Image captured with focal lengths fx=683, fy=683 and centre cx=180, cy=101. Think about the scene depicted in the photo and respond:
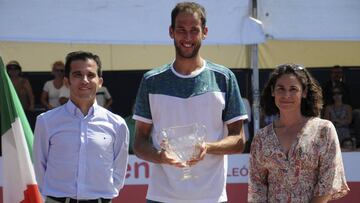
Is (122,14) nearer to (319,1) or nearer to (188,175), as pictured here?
(319,1)

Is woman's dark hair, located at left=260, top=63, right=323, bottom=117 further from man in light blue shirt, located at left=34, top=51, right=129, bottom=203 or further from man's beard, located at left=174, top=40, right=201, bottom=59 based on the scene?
man in light blue shirt, located at left=34, top=51, right=129, bottom=203

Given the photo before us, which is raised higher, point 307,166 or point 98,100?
point 98,100

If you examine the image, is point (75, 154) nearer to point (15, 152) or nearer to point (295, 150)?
point (295, 150)

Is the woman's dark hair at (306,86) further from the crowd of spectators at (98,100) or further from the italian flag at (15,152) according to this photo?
the crowd of spectators at (98,100)

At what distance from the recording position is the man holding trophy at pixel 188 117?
3.52 meters

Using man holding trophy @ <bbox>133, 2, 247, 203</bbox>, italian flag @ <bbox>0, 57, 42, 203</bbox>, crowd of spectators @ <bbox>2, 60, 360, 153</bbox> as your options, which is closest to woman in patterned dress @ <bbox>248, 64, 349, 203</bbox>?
man holding trophy @ <bbox>133, 2, 247, 203</bbox>

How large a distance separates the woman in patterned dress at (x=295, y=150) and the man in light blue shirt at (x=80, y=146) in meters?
0.79

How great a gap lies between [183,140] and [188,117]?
6.0 inches

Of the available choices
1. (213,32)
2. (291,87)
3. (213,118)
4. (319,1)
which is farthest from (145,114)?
(319,1)

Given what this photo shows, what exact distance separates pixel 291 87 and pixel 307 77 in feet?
0.40

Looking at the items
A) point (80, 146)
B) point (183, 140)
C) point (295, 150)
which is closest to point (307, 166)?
point (295, 150)

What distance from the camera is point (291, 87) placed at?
3584mm

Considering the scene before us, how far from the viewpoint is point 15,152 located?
5.29 metres

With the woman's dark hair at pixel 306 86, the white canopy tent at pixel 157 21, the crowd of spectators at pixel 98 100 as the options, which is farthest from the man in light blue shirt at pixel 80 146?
the crowd of spectators at pixel 98 100
